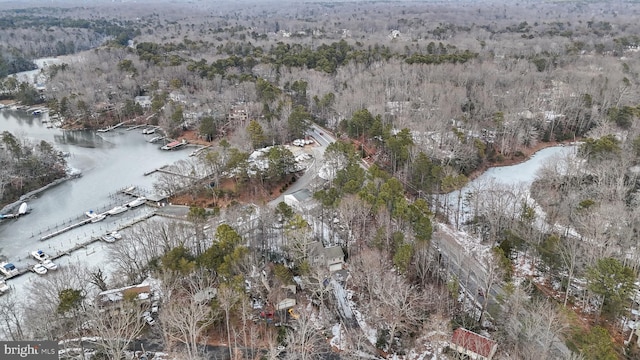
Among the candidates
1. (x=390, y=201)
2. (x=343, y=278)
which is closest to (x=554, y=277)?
(x=390, y=201)

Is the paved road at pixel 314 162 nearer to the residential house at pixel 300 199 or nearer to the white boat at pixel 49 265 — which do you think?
the residential house at pixel 300 199

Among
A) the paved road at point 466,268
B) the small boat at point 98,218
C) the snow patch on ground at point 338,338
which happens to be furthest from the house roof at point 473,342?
the small boat at point 98,218

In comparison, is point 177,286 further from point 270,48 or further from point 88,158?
point 270,48

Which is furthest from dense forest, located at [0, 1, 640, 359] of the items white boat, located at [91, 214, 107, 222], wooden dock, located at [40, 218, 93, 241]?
wooden dock, located at [40, 218, 93, 241]

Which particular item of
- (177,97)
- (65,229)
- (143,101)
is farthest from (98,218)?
(143,101)

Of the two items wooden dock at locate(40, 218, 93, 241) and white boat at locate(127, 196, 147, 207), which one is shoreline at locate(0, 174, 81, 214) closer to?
wooden dock at locate(40, 218, 93, 241)

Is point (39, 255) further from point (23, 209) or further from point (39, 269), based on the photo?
point (23, 209)
